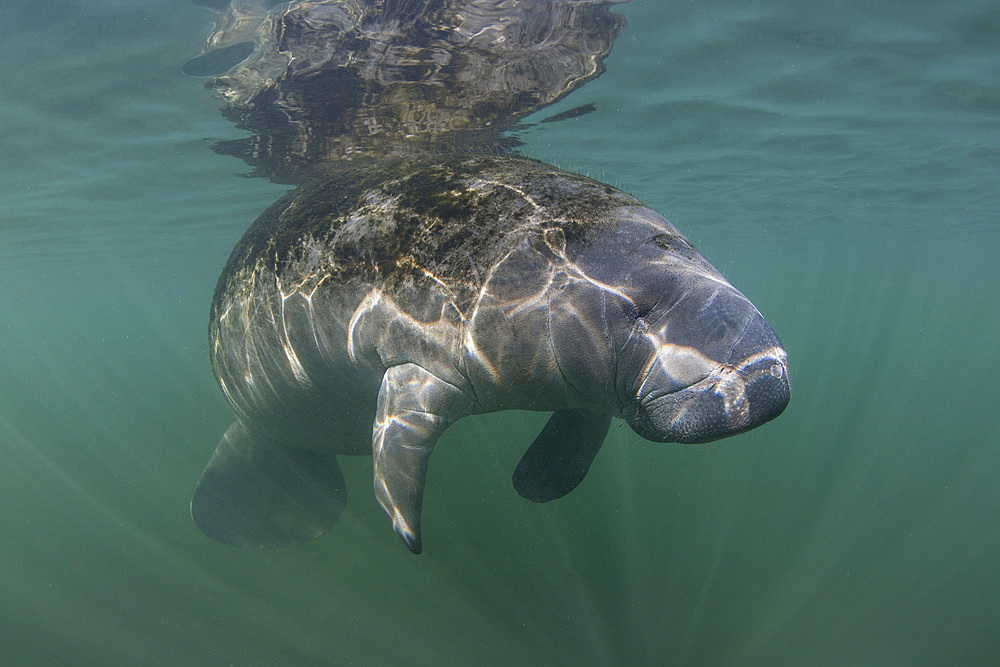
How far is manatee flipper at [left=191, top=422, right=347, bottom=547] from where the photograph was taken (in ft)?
18.1

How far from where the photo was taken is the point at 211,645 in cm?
593

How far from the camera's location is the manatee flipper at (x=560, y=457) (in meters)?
3.34

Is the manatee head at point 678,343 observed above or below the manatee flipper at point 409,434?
above

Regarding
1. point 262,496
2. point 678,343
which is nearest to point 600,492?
point 262,496

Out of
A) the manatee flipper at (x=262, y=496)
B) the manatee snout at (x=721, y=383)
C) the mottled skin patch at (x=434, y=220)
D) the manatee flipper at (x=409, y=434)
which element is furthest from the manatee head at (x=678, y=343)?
the manatee flipper at (x=262, y=496)

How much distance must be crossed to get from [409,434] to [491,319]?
719mm

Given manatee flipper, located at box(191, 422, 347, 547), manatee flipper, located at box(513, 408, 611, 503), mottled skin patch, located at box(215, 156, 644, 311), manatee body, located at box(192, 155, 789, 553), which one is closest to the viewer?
manatee body, located at box(192, 155, 789, 553)

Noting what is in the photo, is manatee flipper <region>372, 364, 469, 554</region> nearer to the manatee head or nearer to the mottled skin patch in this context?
the mottled skin patch

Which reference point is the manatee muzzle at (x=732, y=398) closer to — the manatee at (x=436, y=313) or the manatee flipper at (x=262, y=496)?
the manatee at (x=436, y=313)

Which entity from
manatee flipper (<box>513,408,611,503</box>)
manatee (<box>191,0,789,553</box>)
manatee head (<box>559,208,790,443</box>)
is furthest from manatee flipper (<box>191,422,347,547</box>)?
manatee head (<box>559,208,790,443</box>)

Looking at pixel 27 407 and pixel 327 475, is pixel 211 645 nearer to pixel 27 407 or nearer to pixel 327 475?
pixel 327 475

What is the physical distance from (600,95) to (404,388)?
7329 millimetres

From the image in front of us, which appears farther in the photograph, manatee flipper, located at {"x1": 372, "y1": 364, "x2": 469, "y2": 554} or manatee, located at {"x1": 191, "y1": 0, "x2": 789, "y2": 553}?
manatee flipper, located at {"x1": 372, "y1": 364, "x2": 469, "y2": 554}

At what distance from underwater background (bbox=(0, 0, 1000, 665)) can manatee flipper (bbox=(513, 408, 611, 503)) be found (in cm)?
121
